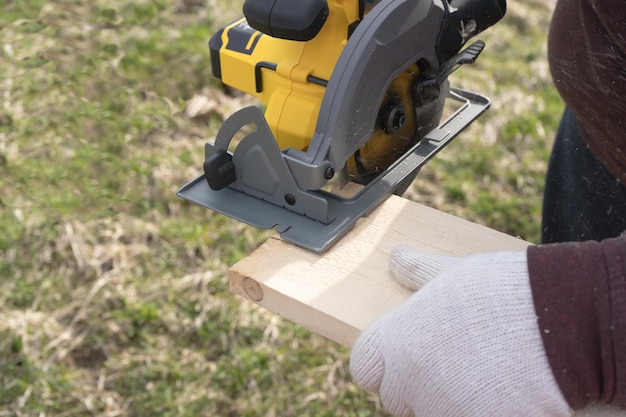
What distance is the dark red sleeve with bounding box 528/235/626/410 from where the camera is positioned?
862 millimetres

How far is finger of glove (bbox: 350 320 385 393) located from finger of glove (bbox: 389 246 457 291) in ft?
0.46

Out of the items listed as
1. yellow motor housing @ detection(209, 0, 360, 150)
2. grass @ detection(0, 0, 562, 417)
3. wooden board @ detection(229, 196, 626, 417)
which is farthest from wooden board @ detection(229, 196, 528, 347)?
grass @ detection(0, 0, 562, 417)

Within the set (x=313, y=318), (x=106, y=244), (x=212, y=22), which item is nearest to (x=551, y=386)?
(x=313, y=318)

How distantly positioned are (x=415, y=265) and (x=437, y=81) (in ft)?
1.75

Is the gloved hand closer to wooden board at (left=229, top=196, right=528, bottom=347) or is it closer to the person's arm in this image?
the person's arm

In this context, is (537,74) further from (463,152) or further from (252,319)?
(252,319)

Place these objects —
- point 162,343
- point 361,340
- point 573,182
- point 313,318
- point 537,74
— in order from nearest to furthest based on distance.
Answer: point 361,340, point 313,318, point 573,182, point 162,343, point 537,74

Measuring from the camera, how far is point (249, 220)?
135 centimetres

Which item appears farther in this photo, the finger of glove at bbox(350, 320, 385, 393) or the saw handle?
the saw handle

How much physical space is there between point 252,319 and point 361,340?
1495 mm

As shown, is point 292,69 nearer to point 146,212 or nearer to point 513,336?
point 513,336

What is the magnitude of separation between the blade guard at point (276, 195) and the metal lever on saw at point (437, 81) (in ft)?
0.59

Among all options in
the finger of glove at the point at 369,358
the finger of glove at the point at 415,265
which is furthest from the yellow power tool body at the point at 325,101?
the finger of glove at the point at 369,358

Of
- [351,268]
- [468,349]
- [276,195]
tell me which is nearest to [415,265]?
[351,268]
